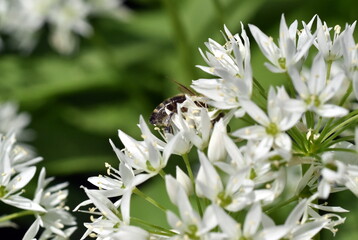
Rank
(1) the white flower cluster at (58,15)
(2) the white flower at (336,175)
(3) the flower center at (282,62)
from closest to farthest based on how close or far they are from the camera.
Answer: (2) the white flower at (336,175) < (3) the flower center at (282,62) < (1) the white flower cluster at (58,15)

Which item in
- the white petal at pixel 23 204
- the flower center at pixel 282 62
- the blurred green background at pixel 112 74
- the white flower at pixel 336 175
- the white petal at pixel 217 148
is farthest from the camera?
the blurred green background at pixel 112 74

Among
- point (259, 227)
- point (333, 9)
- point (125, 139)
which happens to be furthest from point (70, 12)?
point (259, 227)

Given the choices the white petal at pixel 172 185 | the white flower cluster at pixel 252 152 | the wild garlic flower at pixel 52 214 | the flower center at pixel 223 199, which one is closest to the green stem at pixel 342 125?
the white flower cluster at pixel 252 152

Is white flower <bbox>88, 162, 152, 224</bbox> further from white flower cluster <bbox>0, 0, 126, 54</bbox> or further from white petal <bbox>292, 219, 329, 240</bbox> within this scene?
white flower cluster <bbox>0, 0, 126, 54</bbox>

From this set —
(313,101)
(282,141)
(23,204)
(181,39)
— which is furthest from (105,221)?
(181,39)

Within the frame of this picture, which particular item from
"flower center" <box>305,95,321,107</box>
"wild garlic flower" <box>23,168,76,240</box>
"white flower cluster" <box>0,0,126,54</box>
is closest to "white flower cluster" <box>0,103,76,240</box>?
"wild garlic flower" <box>23,168,76,240</box>

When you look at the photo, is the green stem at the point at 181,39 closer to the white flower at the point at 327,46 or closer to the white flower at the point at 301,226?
the white flower at the point at 327,46
